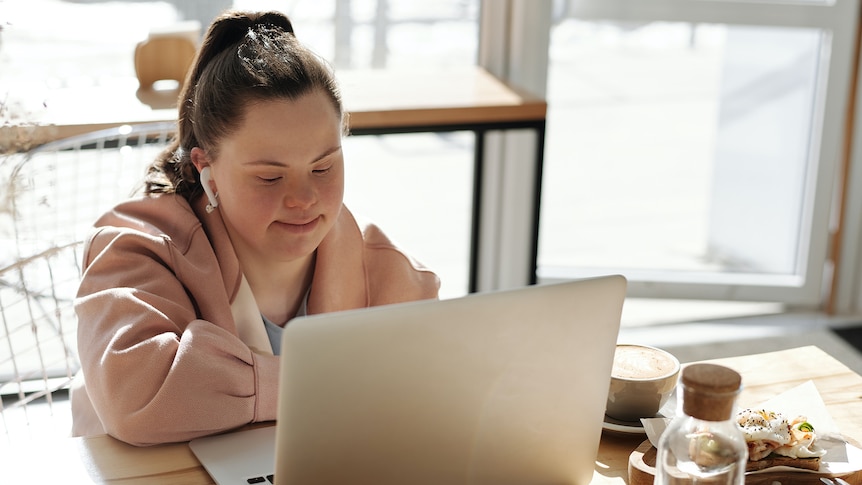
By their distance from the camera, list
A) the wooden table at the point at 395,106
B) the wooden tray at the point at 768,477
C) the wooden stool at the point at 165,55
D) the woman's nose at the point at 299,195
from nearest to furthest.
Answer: the wooden tray at the point at 768,477 < the woman's nose at the point at 299,195 < the wooden table at the point at 395,106 < the wooden stool at the point at 165,55

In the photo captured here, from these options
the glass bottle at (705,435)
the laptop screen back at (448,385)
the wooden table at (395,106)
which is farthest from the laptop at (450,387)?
the wooden table at (395,106)

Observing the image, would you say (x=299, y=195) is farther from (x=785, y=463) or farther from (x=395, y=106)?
(x=395, y=106)

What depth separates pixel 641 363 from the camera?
1202 millimetres

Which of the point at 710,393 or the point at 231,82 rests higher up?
the point at 231,82

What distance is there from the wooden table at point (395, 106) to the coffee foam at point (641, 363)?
1266 mm

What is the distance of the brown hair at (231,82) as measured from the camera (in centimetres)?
133

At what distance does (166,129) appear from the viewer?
196 centimetres

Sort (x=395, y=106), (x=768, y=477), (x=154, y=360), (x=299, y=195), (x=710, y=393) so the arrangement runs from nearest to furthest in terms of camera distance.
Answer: (x=710, y=393)
(x=768, y=477)
(x=154, y=360)
(x=299, y=195)
(x=395, y=106)

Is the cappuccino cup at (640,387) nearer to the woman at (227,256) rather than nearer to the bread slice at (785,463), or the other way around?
the bread slice at (785,463)

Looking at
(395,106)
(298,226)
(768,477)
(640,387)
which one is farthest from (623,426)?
(395,106)

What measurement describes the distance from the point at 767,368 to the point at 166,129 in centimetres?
119

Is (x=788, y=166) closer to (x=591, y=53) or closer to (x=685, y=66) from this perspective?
(x=685, y=66)

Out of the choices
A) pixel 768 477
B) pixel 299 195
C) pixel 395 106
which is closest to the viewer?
pixel 768 477

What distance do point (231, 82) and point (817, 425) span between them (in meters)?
0.83
